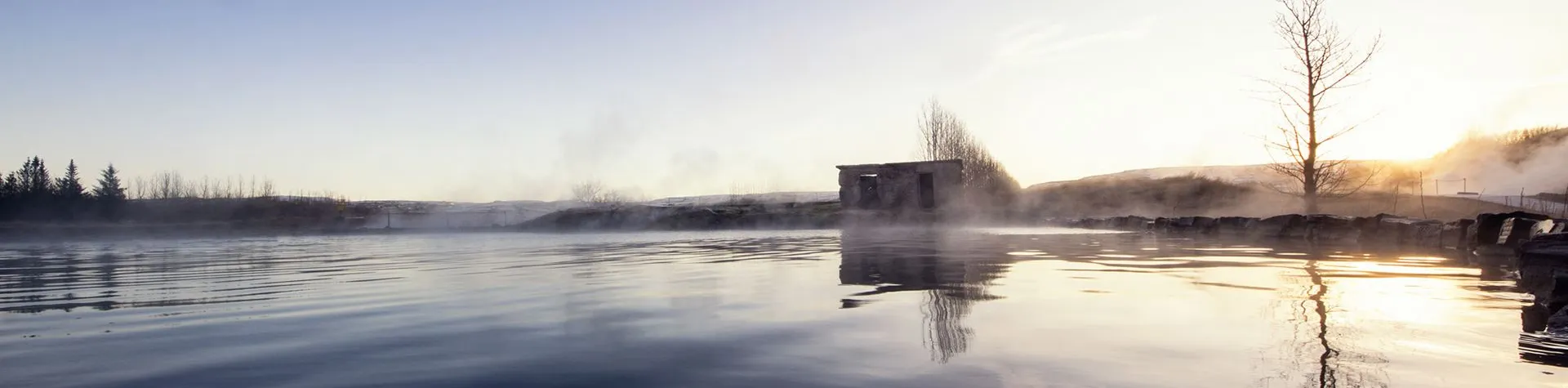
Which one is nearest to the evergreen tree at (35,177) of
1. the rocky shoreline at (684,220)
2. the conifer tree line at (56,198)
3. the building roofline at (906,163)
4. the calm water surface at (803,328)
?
the conifer tree line at (56,198)

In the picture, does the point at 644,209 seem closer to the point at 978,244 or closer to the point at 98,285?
the point at 978,244

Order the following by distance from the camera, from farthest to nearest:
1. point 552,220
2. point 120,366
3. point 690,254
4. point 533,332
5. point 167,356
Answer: point 552,220 → point 690,254 → point 533,332 → point 167,356 → point 120,366

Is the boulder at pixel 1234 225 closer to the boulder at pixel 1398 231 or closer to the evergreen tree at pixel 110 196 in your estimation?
the boulder at pixel 1398 231

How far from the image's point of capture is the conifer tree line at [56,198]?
45750 mm

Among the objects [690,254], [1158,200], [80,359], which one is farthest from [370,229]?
[1158,200]

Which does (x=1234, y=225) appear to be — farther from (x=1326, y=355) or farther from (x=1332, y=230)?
(x=1326, y=355)

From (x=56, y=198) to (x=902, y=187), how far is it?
49.8 m

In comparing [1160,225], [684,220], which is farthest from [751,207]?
[1160,225]

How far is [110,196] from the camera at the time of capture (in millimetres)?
51250

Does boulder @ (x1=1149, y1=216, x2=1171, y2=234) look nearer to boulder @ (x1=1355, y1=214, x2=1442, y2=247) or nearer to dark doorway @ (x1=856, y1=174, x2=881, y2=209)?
boulder @ (x1=1355, y1=214, x2=1442, y2=247)

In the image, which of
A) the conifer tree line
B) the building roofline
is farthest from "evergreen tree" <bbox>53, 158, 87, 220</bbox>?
the building roofline

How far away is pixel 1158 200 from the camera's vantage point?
4906cm

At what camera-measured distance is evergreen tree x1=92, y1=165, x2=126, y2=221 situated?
1869 inches

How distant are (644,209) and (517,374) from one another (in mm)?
38265
